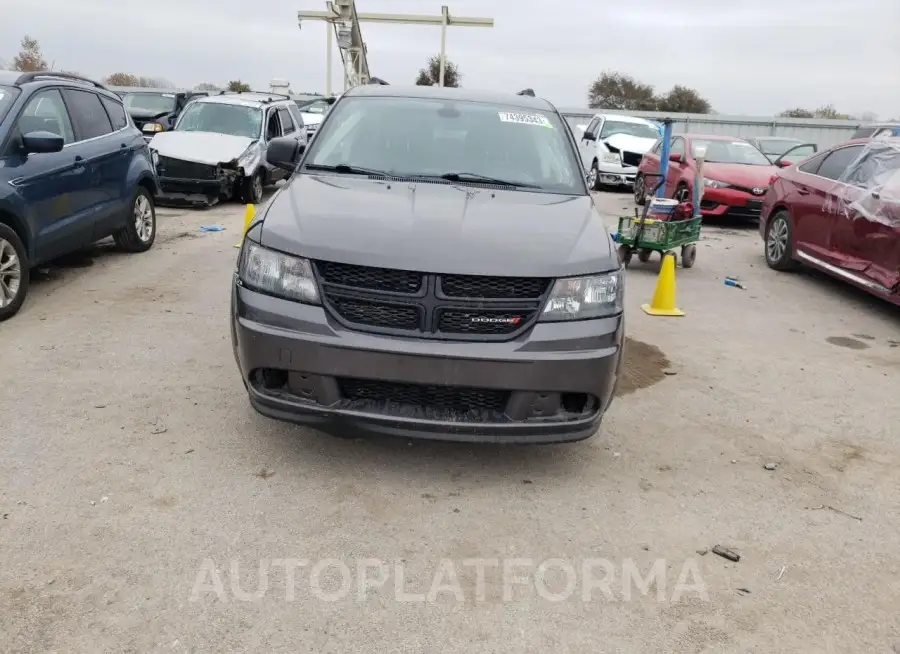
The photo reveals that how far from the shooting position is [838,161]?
8398mm

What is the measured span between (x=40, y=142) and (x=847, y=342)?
6.83 metres

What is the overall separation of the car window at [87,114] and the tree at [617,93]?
5209cm

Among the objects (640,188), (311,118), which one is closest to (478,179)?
(640,188)

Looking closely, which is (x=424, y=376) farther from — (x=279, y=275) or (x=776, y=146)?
(x=776, y=146)

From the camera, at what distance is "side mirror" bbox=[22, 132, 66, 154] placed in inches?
239

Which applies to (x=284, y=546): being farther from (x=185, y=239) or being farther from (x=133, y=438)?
(x=185, y=239)

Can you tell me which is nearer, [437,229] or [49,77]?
[437,229]

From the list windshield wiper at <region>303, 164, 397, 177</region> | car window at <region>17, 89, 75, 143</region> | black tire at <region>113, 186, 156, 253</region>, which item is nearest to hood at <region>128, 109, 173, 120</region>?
black tire at <region>113, 186, 156, 253</region>

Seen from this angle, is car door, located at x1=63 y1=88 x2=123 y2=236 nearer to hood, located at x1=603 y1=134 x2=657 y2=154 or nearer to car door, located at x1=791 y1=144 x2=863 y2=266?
car door, located at x1=791 y1=144 x2=863 y2=266

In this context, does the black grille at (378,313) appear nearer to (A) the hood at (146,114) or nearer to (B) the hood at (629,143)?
(B) the hood at (629,143)

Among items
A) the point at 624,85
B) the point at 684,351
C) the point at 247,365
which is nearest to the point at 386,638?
the point at 247,365

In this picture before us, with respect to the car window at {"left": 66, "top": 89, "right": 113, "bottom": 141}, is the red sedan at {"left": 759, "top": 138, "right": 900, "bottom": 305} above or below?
below

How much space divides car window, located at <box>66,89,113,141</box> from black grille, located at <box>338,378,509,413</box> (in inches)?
205

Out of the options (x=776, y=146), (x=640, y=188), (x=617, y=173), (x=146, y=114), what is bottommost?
(x=617, y=173)
